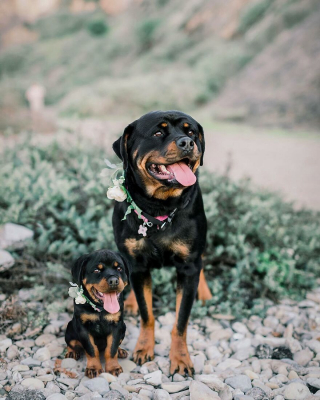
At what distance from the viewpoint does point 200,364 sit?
304cm

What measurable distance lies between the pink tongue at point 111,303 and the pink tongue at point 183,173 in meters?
0.83

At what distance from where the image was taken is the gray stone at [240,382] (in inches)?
106

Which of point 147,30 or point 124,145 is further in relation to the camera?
point 147,30

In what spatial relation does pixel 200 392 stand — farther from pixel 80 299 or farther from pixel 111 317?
pixel 80 299

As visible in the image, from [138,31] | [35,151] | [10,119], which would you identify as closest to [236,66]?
[138,31]

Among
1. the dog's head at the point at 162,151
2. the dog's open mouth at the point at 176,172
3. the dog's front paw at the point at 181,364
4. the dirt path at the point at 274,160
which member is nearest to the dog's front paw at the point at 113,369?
the dog's front paw at the point at 181,364

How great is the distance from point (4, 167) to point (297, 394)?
14.0 ft

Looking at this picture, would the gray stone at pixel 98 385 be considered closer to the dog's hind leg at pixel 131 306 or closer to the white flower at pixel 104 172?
the dog's hind leg at pixel 131 306

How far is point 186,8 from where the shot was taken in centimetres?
2455

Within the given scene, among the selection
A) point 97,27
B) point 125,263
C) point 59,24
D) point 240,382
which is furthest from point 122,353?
point 59,24

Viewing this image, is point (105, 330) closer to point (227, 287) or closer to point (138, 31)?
point (227, 287)

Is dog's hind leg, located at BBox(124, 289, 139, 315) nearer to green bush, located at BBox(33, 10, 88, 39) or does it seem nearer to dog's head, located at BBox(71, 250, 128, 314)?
dog's head, located at BBox(71, 250, 128, 314)

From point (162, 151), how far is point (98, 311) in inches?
43.3

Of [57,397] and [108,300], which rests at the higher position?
[108,300]
